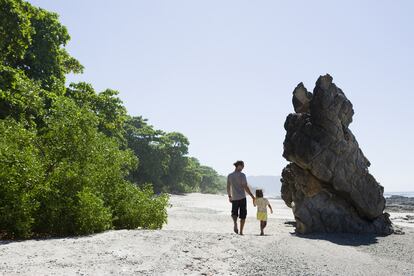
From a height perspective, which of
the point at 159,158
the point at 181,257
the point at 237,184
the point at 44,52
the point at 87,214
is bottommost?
the point at 181,257

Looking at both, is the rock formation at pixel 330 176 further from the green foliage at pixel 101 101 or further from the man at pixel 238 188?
the green foliage at pixel 101 101

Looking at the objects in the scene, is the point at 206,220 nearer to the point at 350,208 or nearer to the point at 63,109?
the point at 350,208

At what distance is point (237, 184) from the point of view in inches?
605

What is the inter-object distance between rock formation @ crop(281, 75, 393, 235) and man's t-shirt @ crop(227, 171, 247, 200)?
5.14 metres

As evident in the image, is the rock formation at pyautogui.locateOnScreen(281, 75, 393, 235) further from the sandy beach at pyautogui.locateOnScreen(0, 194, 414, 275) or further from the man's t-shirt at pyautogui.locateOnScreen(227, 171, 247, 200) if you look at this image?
the sandy beach at pyautogui.locateOnScreen(0, 194, 414, 275)

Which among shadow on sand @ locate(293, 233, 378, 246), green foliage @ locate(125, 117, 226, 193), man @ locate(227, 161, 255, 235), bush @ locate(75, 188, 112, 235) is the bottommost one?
shadow on sand @ locate(293, 233, 378, 246)

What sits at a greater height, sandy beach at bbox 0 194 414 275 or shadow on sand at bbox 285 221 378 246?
sandy beach at bbox 0 194 414 275

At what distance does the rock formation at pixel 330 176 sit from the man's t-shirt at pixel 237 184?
514 centimetres

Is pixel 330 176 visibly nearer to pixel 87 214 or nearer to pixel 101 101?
pixel 87 214

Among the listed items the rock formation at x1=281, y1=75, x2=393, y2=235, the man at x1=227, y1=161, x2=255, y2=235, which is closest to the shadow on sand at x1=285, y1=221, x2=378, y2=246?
the rock formation at x1=281, y1=75, x2=393, y2=235

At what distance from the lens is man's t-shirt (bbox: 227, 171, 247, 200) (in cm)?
1534

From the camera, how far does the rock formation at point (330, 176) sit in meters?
18.9

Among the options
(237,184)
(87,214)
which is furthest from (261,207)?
(87,214)

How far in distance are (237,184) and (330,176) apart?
6.29 metres
